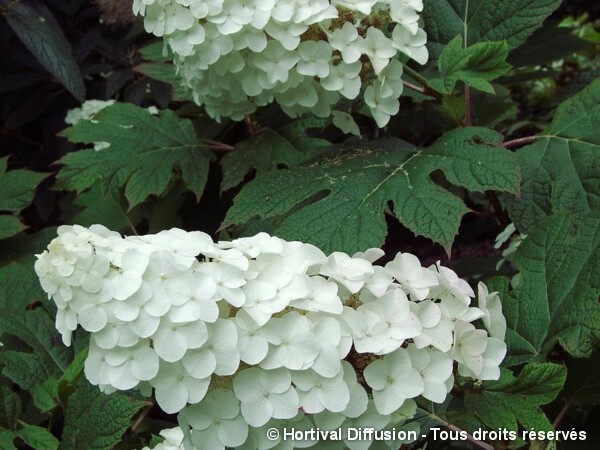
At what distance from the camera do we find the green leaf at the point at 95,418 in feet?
4.00

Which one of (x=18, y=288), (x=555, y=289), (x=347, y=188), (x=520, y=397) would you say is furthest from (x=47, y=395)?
(x=555, y=289)

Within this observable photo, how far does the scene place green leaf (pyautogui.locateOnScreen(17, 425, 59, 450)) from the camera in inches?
50.3

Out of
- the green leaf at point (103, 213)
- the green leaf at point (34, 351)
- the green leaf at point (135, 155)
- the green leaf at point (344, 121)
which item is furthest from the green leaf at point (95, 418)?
the green leaf at point (103, 213)

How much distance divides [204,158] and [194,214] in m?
0.30

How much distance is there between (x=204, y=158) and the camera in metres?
2.13

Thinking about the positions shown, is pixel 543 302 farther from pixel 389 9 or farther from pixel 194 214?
pixel 194 214

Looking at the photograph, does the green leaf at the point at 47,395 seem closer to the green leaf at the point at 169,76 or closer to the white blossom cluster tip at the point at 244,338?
the white blossom cluster tip at the point at 244,338

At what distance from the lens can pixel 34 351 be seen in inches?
62.0

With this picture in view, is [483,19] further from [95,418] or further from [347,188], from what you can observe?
[95,418]

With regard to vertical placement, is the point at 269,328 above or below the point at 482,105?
above

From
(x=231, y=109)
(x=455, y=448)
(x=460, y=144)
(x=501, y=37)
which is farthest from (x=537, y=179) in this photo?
(x=231, y=109)

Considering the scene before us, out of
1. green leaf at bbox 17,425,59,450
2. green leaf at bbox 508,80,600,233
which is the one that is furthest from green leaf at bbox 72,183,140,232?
green leaf at bbox 508,80,600,233

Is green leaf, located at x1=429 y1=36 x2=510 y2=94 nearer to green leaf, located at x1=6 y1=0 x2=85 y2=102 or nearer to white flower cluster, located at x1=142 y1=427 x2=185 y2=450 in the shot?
white flower cluster, located at x1=142 y1=427 x2=185 y2=450

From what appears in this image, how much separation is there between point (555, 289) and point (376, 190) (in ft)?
1.44
